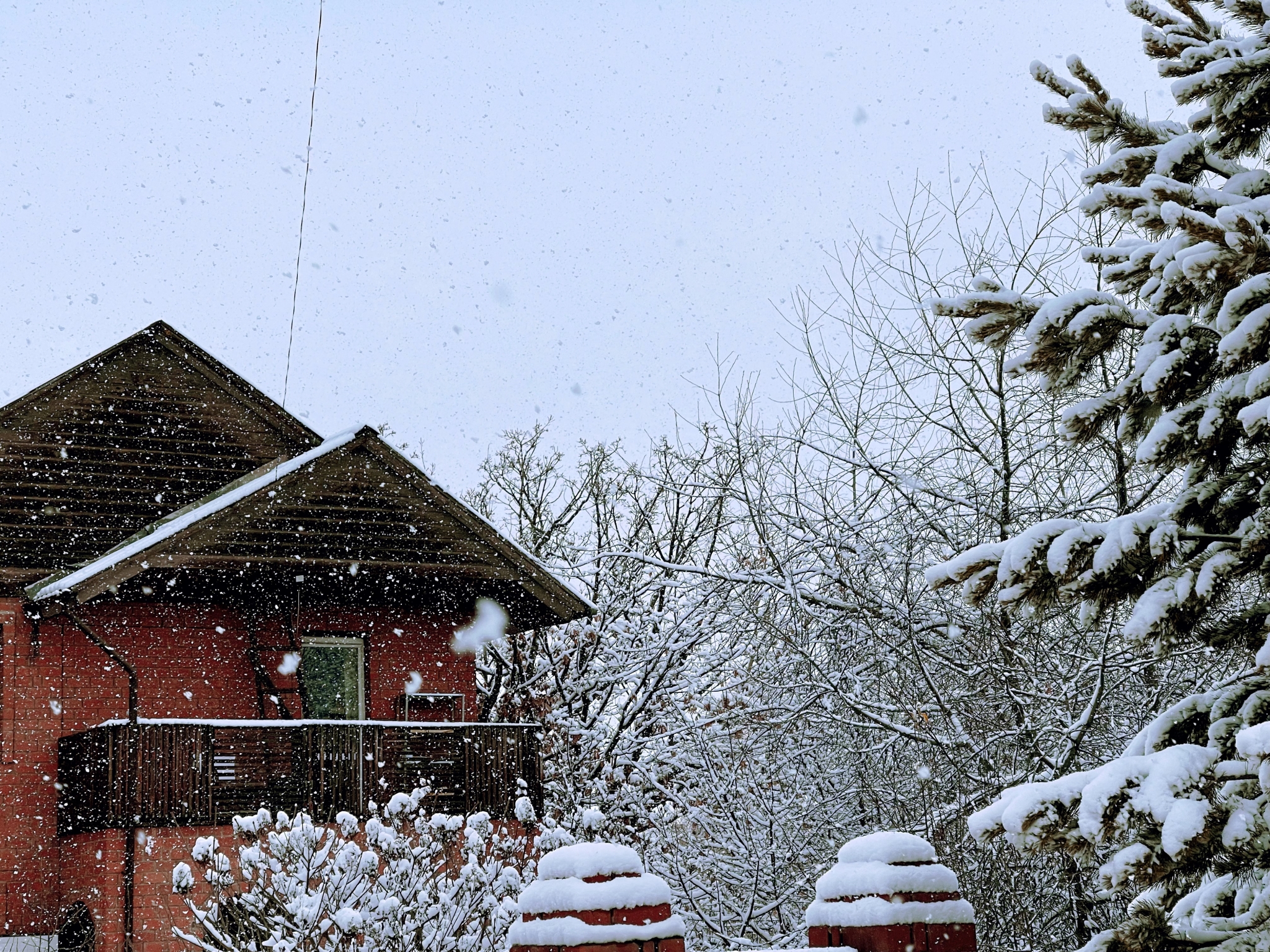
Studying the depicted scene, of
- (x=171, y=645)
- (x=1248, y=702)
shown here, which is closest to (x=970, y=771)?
(x=1248, y=702)

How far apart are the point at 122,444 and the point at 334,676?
4.08 meters

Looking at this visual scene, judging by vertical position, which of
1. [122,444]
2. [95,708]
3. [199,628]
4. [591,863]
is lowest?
[591,863]

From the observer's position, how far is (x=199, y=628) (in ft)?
54.6

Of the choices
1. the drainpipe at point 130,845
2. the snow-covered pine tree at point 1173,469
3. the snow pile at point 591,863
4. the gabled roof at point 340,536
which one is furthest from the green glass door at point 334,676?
the snow pile at point 591,863

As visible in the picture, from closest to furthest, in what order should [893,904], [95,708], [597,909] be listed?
[597,909] → [893,904] → [95,708]

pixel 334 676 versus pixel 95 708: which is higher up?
pixel 334 676

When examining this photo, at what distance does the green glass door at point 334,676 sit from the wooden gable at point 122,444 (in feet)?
8.78

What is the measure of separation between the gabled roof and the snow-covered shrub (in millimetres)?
4935

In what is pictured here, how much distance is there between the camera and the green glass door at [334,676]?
1744cm

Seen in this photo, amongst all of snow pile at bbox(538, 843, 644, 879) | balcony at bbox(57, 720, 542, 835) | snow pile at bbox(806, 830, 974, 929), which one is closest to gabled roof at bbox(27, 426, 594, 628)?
balcony at bbox(57, 720, 542, 835)

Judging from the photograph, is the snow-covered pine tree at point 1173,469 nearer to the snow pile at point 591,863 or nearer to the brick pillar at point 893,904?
the brick pillar at point 893,904

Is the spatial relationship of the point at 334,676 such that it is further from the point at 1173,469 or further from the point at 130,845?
the point at 1173,469

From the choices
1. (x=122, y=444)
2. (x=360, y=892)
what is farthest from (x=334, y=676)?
(x=360, y=892)

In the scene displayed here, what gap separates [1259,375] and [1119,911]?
565cm
